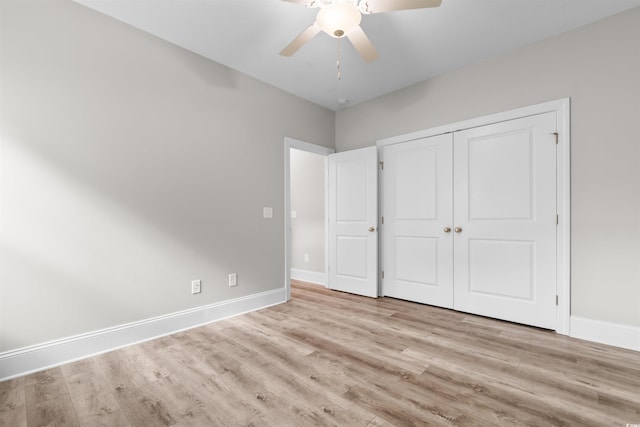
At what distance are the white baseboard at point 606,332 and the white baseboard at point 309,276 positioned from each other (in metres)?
2.86

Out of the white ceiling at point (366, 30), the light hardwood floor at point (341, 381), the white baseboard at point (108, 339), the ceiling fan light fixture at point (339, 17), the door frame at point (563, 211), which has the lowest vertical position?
the light hardwood floor at point (341, 381)

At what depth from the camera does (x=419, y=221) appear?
11.6 feet

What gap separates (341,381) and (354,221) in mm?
2440

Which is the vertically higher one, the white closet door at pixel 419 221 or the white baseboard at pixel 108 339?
the white closet door at pixel 419 221

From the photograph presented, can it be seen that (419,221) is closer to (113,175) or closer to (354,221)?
(354,221)

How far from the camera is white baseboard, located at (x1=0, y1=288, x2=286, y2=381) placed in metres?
1.93

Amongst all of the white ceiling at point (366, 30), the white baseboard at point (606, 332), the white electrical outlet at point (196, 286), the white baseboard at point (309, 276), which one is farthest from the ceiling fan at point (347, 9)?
the white baseboard at point (309, 276)

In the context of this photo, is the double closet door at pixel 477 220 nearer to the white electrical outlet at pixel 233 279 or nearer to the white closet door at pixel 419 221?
the white closet door at pixel 419 221

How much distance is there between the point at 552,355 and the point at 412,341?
39.6 inches

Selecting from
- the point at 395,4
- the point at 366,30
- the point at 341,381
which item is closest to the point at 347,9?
the point at 395,4

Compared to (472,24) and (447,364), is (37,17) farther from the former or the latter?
(447,364)

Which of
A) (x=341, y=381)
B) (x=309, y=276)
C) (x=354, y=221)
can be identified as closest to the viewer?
(x=341, y=381)

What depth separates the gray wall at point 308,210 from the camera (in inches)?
184

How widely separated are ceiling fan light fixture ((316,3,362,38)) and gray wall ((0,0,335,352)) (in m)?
1.69
